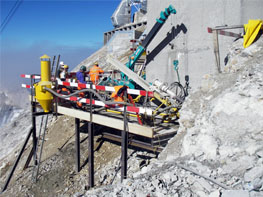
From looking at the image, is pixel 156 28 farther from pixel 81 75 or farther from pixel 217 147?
pixel 217 147

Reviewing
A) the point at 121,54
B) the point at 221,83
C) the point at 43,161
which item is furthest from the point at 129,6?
the point at 221,83

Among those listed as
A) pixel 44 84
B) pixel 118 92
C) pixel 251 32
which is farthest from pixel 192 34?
pixel 44 84

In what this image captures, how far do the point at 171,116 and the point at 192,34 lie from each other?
2864 mm

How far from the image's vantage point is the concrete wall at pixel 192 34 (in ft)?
21.1

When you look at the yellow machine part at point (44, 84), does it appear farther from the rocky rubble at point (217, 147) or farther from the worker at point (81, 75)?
the rocky rubble at point (217, 147)

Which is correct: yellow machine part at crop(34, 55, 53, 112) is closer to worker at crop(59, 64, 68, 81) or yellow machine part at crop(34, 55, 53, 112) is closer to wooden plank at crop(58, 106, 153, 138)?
wooden plank at crop(58, 106, 153, 138)

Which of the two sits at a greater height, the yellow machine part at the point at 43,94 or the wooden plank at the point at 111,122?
the yellow machine part at the point at 43,94

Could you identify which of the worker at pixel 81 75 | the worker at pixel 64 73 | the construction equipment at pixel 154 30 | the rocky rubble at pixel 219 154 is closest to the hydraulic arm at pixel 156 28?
the construction equipment at pixel 154 30

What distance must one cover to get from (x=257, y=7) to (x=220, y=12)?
90 centimetres

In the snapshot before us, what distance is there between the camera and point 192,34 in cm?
743

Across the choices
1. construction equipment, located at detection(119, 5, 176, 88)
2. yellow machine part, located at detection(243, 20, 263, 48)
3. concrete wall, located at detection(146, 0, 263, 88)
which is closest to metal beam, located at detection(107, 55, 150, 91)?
construction equipment, located at detection(119, 5, 176, 88)

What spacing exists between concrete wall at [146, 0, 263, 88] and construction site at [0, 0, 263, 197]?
3cm

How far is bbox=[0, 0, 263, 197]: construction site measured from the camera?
333 cm

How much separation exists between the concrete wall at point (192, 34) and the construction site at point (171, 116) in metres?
0.03
